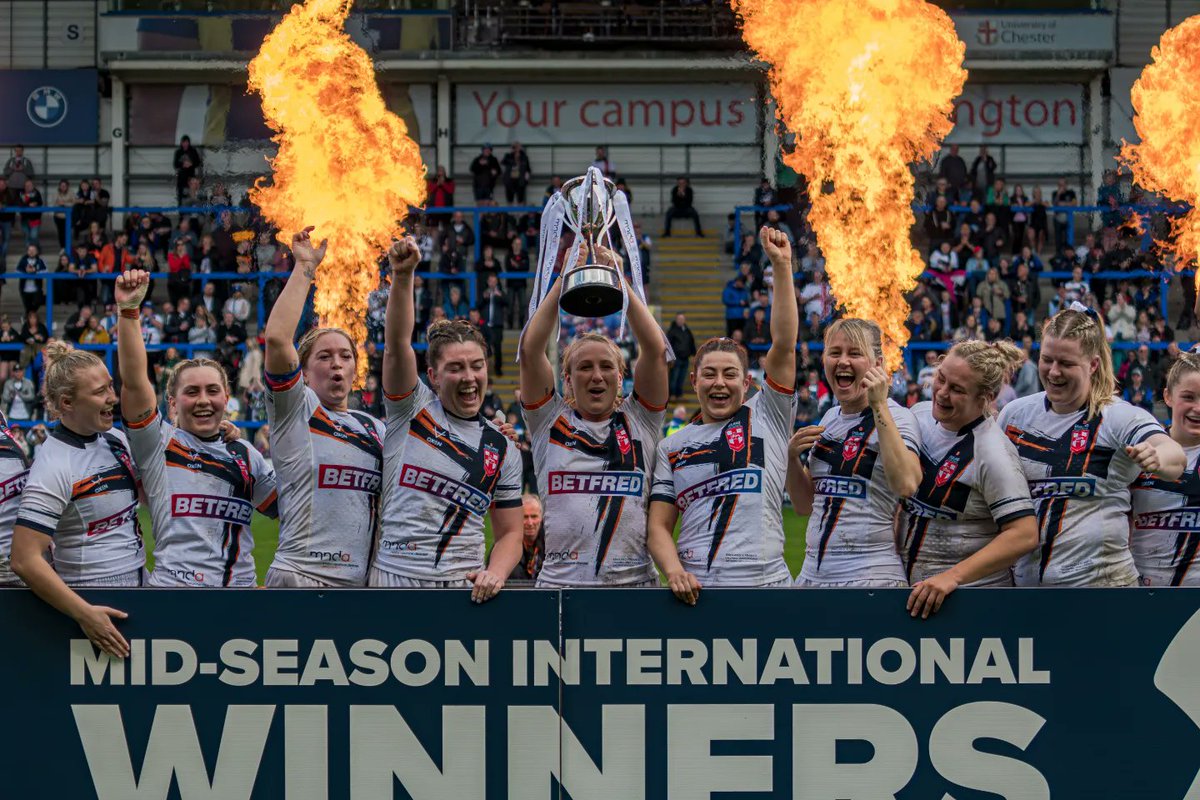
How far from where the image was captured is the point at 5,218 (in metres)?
29.3

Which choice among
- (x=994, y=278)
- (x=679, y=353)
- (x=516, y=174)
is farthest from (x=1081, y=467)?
(x=516, y=174)

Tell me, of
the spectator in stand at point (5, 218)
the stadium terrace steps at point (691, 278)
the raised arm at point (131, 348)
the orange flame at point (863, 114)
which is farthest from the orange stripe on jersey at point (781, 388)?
the spectator in stand at point (5, 218)

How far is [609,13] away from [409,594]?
89.4 ft

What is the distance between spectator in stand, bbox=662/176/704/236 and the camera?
3008 cm

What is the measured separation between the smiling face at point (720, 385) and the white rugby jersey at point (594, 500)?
32cm

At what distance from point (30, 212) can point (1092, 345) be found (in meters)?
26.9

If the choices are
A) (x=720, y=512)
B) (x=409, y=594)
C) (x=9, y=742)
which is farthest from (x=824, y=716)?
(x=9, y=742)

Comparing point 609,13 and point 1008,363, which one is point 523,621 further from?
point 609,13

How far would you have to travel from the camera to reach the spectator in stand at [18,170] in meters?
29.8

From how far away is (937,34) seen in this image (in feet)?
65.0

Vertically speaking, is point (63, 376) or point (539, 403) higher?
→ point (63, 376)

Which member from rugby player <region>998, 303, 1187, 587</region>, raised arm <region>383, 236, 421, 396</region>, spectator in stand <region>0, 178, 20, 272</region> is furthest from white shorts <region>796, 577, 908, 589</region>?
spectator in stand <region>0, 178, 20, 272</region>

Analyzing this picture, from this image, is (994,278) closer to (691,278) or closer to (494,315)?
(691,278)

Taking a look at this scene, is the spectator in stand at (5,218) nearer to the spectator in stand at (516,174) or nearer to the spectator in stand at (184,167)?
the spectator in stand at (184,167)
